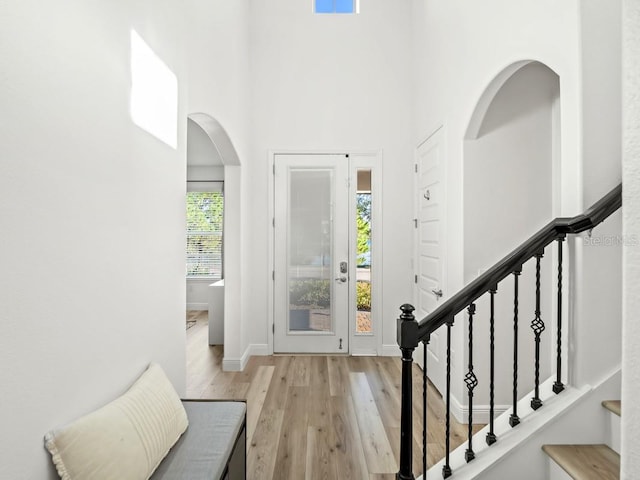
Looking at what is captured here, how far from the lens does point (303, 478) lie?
2033 millimetres

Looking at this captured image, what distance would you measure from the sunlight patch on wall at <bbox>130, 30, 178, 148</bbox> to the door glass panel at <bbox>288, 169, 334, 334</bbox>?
2.23 meters

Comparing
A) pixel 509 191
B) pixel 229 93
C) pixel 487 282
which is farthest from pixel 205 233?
pixel 487 282

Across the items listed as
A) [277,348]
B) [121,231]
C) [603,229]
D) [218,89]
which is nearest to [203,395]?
[277,348]

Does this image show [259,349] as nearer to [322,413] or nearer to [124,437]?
[322,413]

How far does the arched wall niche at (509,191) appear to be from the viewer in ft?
8.43

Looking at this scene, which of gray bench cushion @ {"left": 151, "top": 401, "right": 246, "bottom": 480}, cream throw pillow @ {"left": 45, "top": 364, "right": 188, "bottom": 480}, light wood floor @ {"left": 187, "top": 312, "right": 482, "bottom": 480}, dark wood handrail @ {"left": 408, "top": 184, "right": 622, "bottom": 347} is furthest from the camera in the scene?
light wood floor @ {"left": 187, "top": 312, "right": 482, "bottom": 480}

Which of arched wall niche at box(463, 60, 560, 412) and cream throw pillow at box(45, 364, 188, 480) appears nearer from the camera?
cream throw pillow at box(45, 364, 188, 480)

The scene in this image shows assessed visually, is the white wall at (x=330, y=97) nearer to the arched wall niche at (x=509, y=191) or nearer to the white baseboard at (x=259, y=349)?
the white baseboard at (x=259, y=349)

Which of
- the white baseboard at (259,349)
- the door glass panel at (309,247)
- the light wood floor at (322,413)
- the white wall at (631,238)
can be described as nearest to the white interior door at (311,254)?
the door glass panel at (309,247)

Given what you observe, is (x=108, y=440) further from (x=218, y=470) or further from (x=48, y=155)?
(x=48, y=155)

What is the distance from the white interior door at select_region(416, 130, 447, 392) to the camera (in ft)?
10.3

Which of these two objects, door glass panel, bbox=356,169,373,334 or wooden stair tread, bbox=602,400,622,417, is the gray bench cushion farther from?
door glass panel, bbox=356,169,373,334

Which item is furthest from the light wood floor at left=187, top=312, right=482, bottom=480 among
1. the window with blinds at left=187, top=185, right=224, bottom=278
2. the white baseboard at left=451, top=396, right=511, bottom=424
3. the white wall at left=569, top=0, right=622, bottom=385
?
the window with blinds at left=187, top=185, right=224, bottom=278

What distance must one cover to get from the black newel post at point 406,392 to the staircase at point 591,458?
1.90ft
